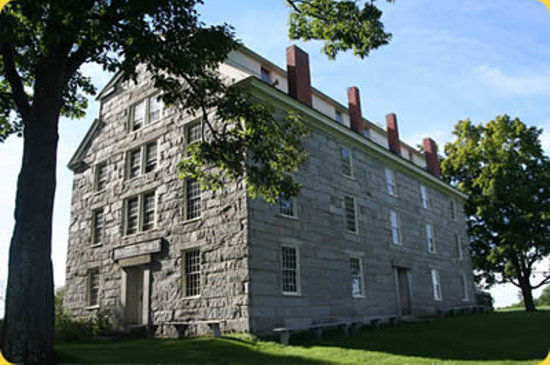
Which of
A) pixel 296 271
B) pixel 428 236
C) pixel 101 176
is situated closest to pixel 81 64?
pixel 296 271

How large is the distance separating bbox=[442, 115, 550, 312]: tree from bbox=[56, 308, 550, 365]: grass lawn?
18097 mm

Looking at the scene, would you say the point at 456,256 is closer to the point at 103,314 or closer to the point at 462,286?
the point at 462,286

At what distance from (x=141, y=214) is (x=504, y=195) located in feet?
88.9

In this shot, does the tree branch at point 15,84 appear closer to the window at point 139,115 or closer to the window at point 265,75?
the window at point 139,115

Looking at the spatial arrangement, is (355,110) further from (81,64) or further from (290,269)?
(81,64)

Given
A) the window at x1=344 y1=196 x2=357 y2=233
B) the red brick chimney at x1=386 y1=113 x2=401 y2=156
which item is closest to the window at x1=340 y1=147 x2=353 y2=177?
the window at x1=344 y1=196 x2=357 y2=233

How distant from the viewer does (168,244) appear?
60.8 ft

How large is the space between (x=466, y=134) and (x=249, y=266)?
29.3 meters

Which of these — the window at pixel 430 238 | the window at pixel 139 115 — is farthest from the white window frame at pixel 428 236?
the window at pixel 139 115

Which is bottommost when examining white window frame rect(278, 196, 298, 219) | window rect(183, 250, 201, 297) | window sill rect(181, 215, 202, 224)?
window rect(183, 250, 201, 297)

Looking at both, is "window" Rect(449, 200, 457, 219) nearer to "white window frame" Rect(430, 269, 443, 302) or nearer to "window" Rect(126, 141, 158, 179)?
"white window frame" Rect(430, 269, 443, 302)

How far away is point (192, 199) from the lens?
18438 mm

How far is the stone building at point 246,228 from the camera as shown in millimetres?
16422

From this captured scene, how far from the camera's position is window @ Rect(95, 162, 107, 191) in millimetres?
23406
